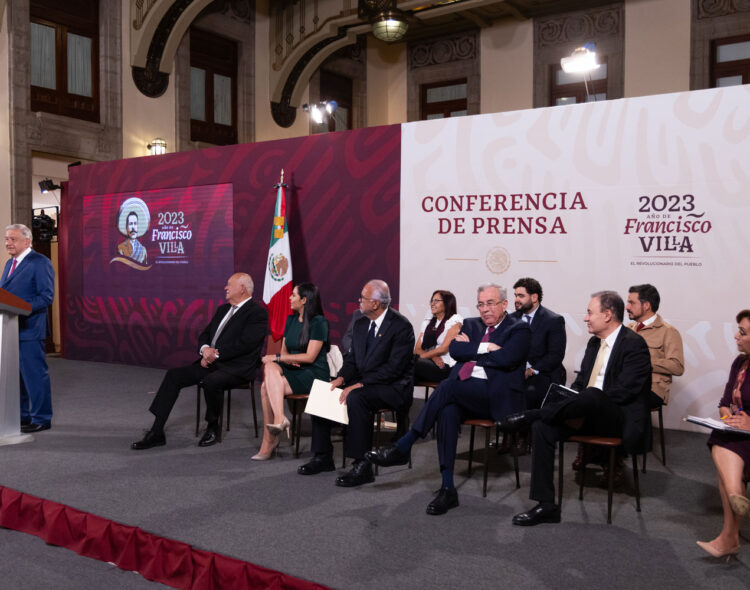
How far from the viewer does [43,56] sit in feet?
33.7

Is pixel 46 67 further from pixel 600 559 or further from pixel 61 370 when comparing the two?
pixel 600 559

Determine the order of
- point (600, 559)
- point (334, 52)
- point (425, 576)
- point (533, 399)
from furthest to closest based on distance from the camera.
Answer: point (334, 52) < point (533, 399) < point (600, 559) < point (425, 576)

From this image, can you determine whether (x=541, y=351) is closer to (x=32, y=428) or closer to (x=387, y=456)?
(x=387, y=456)

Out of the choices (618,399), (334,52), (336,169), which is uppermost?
(334,52)

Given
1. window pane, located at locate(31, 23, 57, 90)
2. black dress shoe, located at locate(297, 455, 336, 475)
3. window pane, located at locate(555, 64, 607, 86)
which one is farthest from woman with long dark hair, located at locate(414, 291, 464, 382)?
window pane, located at locate(555, 64, 607, 86)

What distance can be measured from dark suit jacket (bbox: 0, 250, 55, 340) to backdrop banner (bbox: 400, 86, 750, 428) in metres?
2.90

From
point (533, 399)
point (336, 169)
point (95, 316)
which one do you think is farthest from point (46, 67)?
point (533, 399)

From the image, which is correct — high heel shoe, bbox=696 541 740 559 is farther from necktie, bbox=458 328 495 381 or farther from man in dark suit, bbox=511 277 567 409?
man in dark suit, bbox=511 277 567 409

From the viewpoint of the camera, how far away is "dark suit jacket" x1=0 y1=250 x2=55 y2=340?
490 centimetres

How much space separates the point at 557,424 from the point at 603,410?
8.2 inches

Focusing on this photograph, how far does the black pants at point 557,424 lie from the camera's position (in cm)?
324

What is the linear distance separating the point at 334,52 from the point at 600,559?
11997 mm

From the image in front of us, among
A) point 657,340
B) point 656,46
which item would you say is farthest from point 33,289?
point 656,46

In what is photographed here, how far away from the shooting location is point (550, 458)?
3.27m
